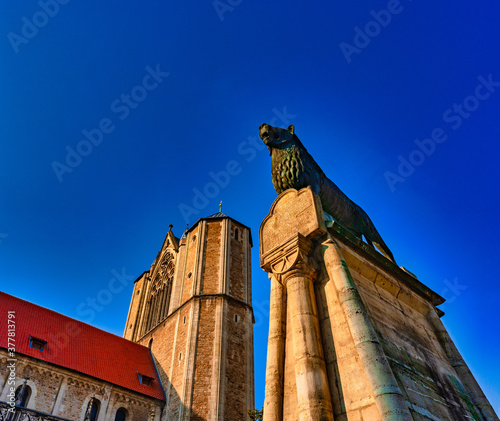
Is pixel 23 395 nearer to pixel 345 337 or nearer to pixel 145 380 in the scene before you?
pixel 145 380

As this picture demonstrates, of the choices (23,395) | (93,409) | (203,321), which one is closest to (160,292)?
(203,321)

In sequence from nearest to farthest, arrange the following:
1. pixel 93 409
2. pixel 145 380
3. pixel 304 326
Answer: pixel 304 326 → pixel 93 409 → pixel 145 380

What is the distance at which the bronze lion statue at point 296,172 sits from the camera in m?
5.31

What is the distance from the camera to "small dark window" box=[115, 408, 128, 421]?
1920 centimetres

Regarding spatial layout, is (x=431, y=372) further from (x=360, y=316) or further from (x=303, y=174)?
(x=303, y=174)

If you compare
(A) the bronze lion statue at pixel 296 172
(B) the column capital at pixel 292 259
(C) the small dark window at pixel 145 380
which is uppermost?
(C) the small dark window at pixel 145 380

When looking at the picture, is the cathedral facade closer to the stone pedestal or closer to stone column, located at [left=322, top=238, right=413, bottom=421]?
the stone pedestal

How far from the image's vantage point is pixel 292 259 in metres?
4.25

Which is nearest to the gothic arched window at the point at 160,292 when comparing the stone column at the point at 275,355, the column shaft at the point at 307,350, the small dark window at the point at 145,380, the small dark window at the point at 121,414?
the small dark window at the point at 145,380

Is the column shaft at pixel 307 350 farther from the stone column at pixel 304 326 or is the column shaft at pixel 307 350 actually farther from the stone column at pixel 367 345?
the stone column at pixel 367 345

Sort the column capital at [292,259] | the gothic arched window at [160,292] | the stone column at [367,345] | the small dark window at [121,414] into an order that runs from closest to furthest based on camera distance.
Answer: the stone column at [367,345]
the column capital at [292,259]
the small dark window at [121,414]
the gothic arched window at [160,292]

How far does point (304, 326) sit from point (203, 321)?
69.6 ft

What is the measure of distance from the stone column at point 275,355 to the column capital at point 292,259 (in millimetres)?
160

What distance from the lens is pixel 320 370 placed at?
335cm
